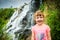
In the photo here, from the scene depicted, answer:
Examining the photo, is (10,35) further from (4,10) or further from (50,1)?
(50,1)

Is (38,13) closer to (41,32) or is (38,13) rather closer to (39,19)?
(39,19)

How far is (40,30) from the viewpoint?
7.34ft

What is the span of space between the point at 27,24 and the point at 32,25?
2.3 inches

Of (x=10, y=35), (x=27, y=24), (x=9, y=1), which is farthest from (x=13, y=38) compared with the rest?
(x=9, y=1)

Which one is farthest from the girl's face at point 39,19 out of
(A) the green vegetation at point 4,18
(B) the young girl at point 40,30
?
(A) the green vegetation at point 4,18

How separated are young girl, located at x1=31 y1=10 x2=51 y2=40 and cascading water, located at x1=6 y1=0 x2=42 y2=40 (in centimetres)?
9

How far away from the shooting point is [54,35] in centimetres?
230

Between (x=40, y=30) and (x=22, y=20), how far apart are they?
23 cm

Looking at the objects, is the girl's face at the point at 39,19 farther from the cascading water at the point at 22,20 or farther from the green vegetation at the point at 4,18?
the green vegetation at the point at 4,18

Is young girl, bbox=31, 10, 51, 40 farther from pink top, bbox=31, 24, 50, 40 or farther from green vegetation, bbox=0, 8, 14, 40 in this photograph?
green vegetation, bbox=0, 8, 14, 40

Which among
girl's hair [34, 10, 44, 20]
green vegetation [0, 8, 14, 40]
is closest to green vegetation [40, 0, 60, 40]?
girl's hair [34, 10, 44, 20]

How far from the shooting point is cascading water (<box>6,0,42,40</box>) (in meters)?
2.33

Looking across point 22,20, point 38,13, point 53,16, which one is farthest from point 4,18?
point 53,16

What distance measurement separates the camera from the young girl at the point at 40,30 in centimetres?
223
